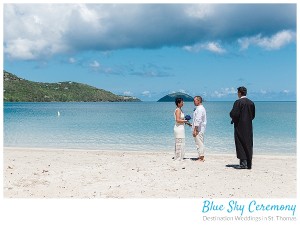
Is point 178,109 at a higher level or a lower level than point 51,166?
higher

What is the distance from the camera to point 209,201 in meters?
8.56

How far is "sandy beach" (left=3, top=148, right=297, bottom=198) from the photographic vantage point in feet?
31.2

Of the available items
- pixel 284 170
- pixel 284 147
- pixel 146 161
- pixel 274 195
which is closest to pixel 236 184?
pixel 274 195

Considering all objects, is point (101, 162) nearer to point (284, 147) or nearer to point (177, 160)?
point (177, 160)

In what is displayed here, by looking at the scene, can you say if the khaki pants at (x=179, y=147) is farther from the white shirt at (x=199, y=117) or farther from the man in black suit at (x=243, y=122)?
the man in black suit at (x=243, y=122)

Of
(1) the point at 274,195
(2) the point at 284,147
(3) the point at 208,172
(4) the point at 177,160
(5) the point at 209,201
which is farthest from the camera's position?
(2) the point at 284,147

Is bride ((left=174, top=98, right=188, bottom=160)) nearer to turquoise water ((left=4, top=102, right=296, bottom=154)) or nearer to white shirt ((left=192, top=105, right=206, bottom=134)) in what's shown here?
white shirt ((left=192, top=105, right=206, bottom=134))

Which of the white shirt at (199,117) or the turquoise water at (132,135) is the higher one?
the white shirt at (199,117)

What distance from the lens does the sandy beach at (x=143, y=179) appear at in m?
9.52

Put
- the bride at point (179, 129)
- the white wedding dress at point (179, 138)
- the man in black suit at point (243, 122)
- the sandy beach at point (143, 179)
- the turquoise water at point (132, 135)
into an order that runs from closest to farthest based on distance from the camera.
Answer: the sandy beach at point (143, 179), the man in black suit at point (243, 122), the bride at point (179, 129), the white wedding dress at point (179, 138), the turquoise water at point (132, 135)

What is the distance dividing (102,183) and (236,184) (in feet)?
10.8

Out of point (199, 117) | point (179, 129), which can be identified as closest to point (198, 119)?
point (199, 117)

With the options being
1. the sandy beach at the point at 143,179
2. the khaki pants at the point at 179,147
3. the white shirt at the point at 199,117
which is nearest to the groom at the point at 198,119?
the white shirt at the point at 199,117

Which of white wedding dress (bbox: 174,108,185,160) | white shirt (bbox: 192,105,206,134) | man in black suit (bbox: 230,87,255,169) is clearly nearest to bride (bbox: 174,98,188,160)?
white wedding dress (bbox: 174,108,185,160)
